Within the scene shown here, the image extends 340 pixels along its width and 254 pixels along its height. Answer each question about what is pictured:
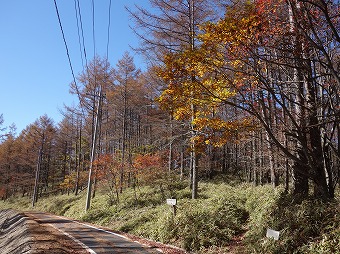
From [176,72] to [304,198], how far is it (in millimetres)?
4801

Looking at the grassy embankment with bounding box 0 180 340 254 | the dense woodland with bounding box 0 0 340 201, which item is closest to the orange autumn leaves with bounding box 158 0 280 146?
the dense woodland with bounding box 0 0 340 201

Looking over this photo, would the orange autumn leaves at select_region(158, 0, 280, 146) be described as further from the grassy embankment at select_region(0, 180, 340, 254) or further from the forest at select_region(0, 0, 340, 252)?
the grassy embankment at select_region(0, 180, 340, 254)

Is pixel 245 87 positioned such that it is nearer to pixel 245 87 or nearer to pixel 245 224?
pixel 245 87

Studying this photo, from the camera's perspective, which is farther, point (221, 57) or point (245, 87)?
point (245, 87)

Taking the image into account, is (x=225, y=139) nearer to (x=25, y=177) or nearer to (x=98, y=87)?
(x=98, y=87)

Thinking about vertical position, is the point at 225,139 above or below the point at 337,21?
below

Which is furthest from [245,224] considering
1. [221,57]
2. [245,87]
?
[221,57]

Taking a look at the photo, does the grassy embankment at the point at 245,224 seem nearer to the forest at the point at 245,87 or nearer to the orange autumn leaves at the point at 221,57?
the forest at the point at 245,87

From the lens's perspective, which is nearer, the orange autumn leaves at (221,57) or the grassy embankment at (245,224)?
the orange autumn leaves at (221,57)

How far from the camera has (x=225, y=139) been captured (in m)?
7.72

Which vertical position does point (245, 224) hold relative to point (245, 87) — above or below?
below

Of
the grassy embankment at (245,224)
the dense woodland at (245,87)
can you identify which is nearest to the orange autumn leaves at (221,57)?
the dense woodland at (245,87)

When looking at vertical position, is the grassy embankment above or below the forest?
below

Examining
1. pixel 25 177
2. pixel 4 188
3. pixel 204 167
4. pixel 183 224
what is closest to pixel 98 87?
pixel 204 167
